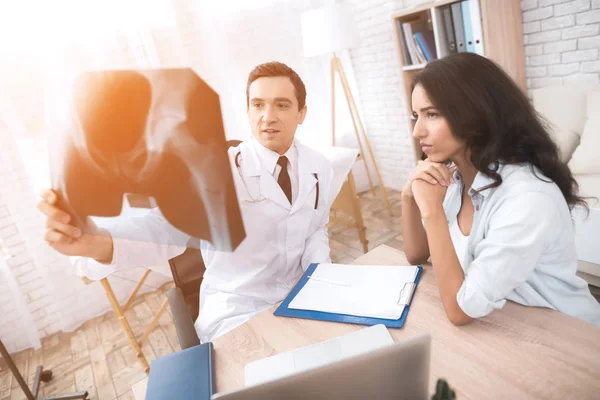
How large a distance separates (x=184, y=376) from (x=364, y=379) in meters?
0.42

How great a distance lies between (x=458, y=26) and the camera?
88.3 inches

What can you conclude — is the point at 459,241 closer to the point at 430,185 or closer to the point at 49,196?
the point at 430,185

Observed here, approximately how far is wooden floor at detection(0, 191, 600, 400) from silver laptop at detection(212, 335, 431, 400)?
5.80ft

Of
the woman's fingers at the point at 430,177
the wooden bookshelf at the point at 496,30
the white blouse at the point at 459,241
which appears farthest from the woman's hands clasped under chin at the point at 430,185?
the wooden bookshelf at the point at 496,30

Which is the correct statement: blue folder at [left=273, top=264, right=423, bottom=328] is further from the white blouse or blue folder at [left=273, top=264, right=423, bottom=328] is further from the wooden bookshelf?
the wooden bookshelf

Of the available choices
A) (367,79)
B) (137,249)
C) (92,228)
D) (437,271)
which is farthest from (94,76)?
(367,79)

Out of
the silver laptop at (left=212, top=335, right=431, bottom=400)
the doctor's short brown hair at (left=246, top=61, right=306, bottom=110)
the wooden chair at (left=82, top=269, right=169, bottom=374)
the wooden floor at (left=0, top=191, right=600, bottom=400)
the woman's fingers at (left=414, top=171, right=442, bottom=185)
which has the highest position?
the doctor's short brown hair at (left=246, top=61, right=306, bottom=110)

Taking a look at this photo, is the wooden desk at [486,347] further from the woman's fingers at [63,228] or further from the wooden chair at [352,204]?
the wooden chair at [352,204]

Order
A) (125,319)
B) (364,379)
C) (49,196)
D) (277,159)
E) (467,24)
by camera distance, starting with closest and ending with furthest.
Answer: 1. (364,379)
2. (49,196)
3. (277,159)
4. (125,319)
5. (467,24)

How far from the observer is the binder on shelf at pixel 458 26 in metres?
2.20

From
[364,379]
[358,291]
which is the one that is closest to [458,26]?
[358,291]

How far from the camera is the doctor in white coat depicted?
3.22ft

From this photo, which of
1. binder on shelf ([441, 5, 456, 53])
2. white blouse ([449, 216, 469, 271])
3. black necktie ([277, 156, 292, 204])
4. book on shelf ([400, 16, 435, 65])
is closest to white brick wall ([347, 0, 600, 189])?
book on shelf ([400, 16, 435, 65])

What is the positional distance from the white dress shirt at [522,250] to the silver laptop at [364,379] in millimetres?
336
